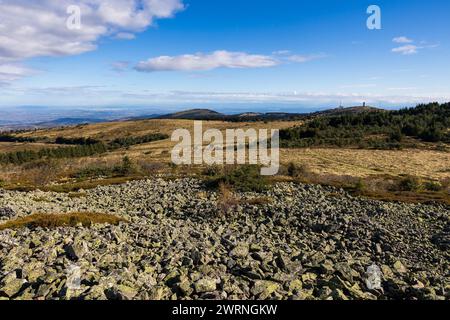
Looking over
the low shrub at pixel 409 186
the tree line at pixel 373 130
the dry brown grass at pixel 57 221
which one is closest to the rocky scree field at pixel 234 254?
the dry brown grass at pixel 57 221

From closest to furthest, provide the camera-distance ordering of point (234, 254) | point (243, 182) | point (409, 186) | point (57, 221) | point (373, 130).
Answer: point (234, 254) → point (57, 221) → point (243, 182) → point (409, 186) → point (373, 130)

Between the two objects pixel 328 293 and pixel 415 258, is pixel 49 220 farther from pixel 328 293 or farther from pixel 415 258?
pixel 415 258

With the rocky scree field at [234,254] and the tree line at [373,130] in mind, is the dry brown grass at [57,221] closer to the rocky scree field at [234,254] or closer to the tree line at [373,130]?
the rocky scree field at [234,254]

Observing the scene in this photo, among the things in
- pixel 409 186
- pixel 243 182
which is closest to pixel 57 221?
pixel 243 182

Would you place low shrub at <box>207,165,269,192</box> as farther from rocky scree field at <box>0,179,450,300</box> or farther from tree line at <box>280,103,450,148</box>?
tree line at <box>280,103,450,148</box>

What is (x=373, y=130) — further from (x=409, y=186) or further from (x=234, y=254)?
(x=234, y=254)

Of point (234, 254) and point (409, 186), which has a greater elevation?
point (234, 254)
